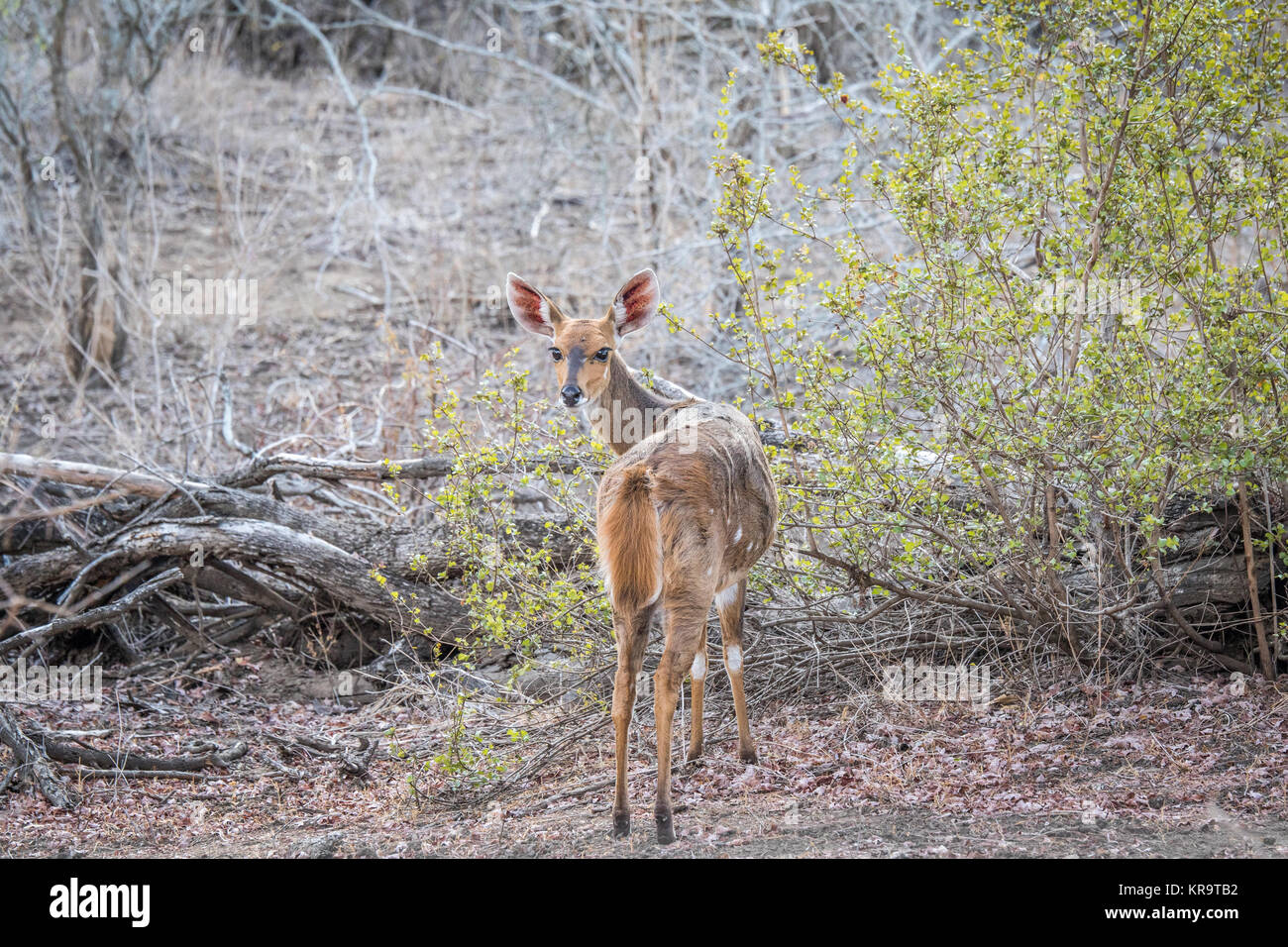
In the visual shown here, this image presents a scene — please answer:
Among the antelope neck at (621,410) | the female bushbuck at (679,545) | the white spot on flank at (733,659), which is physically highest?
the antelope neck at (621,410)

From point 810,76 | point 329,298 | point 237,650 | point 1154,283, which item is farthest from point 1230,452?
point 329,298

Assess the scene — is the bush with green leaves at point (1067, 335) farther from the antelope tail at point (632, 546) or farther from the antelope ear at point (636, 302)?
the antelope tail at point (632, 546)

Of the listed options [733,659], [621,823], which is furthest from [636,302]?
[621,823]

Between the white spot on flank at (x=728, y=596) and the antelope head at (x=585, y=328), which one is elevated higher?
the antelope head at (x=585, y=328)

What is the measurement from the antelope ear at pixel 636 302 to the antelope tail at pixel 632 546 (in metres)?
1.67

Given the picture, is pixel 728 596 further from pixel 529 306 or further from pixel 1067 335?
pixel 1067 335

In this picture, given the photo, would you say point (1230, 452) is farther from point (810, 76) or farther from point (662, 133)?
point (662, 133)

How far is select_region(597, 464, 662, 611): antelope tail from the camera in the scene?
16.3 ft

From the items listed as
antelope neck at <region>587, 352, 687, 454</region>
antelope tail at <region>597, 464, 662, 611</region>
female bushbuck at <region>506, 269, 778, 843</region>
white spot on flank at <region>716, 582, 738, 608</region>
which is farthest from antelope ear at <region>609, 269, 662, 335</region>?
antelope tail at <region>597, 464, 662, 611</region>

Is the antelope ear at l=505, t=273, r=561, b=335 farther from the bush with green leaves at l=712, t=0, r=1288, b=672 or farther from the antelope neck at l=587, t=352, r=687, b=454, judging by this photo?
the bush with green leaves at l=712, t=0, r=1288, b=672

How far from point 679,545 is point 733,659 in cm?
136

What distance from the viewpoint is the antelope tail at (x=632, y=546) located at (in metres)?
4.96

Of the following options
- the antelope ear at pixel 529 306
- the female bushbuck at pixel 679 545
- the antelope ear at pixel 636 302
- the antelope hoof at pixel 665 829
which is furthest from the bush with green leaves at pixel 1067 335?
the antelope hoof at pixel 665 829

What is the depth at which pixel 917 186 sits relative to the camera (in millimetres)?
6488
